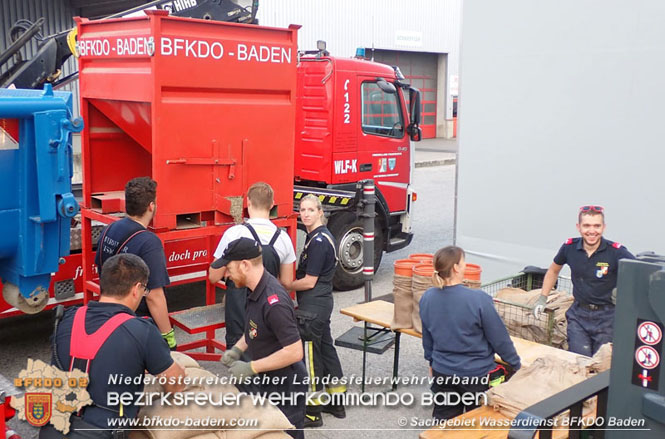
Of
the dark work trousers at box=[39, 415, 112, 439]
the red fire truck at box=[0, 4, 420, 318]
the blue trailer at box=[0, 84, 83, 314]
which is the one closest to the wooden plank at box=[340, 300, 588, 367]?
the blue trailer at box=[0, 84, 83, 314]

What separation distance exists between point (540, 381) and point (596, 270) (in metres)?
1.49

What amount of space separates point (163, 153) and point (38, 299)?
1.56 metres

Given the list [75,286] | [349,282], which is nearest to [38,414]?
[75,286]

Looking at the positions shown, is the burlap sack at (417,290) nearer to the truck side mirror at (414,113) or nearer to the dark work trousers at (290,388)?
the dark work trousers at (290,388)

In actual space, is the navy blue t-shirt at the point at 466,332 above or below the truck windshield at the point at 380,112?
below

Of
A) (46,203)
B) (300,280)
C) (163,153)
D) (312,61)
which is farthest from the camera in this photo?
(312,61)

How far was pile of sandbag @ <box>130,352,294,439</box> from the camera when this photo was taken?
330 centimetres

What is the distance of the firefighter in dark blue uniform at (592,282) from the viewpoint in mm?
4953

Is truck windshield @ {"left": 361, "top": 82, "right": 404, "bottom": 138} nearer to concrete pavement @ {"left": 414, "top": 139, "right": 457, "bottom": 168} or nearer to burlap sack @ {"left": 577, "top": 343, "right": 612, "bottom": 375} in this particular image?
burlap sack @ {"left": 577, "top": 343, "right": 612, "bottom": 375}

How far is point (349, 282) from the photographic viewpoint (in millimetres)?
9008

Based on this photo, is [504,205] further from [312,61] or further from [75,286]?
[75,286]

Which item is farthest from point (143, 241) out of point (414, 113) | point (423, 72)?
point (423, 72)

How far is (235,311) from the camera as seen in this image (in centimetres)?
527

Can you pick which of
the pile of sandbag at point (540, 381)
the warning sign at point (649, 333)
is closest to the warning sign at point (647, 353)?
the warning sign at point (649, 333)
